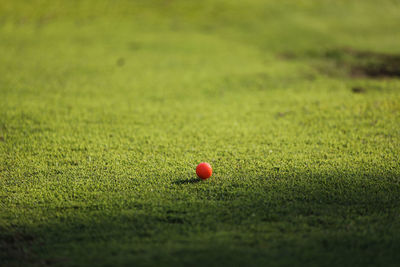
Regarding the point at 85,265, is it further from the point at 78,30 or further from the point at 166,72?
the point at 78,30

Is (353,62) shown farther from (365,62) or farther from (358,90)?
(358,90)

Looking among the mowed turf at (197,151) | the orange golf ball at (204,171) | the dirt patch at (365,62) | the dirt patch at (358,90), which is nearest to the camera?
the mowed turf at (197,151)

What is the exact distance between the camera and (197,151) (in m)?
5.61

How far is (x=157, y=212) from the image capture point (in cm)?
388

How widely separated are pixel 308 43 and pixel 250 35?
2.59 meters

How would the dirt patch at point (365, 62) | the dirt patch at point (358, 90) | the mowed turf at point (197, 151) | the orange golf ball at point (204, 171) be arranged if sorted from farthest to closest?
1. the dirt patch at point (365, 62)
2. the dirt patch at point (358, 90)
3. the orange golf ball at point (204, 171)
4. the mowed turf at point (197, 151)

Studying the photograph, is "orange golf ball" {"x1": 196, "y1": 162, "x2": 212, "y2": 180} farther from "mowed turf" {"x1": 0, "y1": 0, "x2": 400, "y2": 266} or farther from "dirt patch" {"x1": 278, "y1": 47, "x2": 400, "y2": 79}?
"dirt patch" {"x1": 278, "y1": 47, "x2": 400, "y2": 79}

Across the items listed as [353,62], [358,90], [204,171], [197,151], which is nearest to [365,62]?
[353,62]

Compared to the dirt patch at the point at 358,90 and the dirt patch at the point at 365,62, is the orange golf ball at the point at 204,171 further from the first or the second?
the dirt patch at the point at 365,62

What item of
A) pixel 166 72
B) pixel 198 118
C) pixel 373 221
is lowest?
pixel 373 221

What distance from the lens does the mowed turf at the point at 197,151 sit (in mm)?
3385

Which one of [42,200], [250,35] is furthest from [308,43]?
[42,200]

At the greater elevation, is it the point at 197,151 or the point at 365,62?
the point at 365,62

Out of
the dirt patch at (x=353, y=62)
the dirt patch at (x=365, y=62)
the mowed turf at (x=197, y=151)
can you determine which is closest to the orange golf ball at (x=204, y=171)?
the mowed turf at (x=197, y=151)
